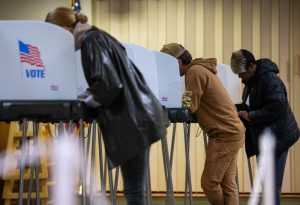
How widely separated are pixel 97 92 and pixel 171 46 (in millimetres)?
1524

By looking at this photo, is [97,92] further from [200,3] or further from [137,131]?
[200,3]

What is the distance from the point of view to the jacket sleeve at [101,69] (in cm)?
182

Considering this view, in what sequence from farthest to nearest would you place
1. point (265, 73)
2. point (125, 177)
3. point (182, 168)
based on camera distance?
point (182, 168) → point (265, 73) → point (125, 177)

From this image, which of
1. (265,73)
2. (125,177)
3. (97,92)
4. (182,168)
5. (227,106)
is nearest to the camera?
(97,92)

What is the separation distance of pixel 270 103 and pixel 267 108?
4cm

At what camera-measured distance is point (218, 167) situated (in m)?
3.18

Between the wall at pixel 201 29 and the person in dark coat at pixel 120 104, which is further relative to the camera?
the wall at pixel 201 29

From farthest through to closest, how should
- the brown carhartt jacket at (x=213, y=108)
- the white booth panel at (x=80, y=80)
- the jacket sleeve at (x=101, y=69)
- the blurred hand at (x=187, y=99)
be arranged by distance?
1. the brown carhartt jacket at (x=213, y=108)
2. the blurred hand at (x=187, y=99)
3. the white booth panel at (x=80, y=80)
4. the jacket sleeve at (x=101, y=69)

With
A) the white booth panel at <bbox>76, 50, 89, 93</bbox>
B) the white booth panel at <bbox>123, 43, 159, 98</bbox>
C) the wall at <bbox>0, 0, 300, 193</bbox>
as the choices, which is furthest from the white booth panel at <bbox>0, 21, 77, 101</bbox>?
the wall at <bbox>0, 0, 300, 193</bbox>

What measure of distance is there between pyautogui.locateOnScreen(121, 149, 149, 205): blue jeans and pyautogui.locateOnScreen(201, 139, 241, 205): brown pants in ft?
4.15

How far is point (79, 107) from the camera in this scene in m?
1.98

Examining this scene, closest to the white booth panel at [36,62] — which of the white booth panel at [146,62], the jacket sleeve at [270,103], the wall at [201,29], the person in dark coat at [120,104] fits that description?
the person in dark coat at [120,104]

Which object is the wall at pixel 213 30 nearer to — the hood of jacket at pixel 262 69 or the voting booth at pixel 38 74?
the hood of jacket at pixel 262 69

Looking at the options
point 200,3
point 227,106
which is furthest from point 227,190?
point 200,3
